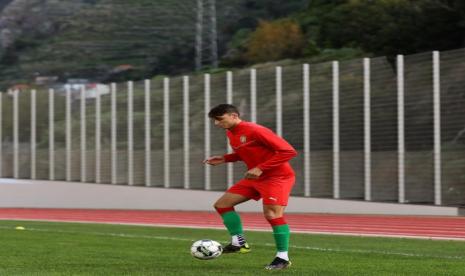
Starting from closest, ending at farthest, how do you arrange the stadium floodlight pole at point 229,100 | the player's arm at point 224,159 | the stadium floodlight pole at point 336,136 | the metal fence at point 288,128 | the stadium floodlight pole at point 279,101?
1. the player's arm at point 224,159
2. the metal fence at point 288,128
3. the stadium floodlight pole at point 336,136
4. the stadium floodlight pole at point 279,101
5. the stadium floodlight pole at point 229,100

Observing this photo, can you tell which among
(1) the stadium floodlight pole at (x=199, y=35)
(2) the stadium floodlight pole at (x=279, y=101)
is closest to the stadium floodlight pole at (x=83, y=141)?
(2) the stadium floodlight pole at (x=279, y=101)

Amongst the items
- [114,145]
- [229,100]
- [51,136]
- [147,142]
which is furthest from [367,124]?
[51,136]

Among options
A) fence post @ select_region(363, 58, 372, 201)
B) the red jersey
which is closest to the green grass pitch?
the red jersey

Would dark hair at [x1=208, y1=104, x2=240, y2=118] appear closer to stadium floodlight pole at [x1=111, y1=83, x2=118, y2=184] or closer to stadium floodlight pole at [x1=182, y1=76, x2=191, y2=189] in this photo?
stadium floodlight pole at [x1=182, y1=76, x2=191, y2=189]

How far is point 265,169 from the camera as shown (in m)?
10.6

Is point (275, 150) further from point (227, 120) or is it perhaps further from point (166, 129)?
point (166, 129)

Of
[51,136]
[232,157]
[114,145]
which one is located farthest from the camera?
[51,136]

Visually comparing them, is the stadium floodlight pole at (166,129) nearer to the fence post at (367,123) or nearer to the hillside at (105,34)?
the fence post at (367,123)

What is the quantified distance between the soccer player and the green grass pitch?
16.5 inches

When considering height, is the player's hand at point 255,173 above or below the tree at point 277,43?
below

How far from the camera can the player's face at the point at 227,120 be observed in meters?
10.9

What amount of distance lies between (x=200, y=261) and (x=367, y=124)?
15532 millimetres

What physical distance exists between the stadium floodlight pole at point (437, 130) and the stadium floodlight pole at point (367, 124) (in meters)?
2.09

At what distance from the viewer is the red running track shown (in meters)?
19.7
